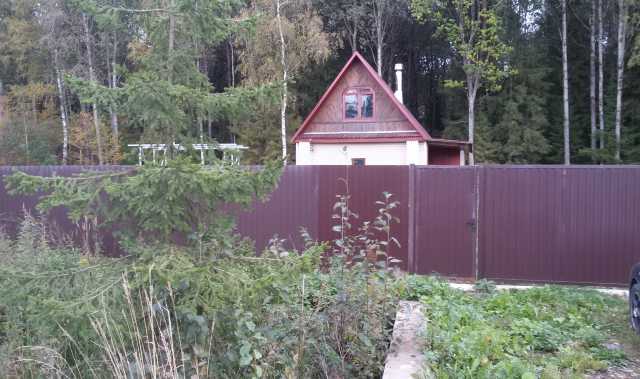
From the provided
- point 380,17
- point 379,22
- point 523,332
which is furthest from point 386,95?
→ point 523,332

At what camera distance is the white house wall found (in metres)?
21.0

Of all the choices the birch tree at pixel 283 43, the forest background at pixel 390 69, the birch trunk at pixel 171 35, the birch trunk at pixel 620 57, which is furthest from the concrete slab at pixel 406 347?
the birch trunk at pixel 620 57

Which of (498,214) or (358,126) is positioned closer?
(498,214)

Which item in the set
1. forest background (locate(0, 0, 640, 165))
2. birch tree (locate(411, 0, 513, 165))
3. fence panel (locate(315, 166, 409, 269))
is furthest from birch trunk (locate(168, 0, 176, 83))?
birch tree (locate(411, 0, 513, 165))

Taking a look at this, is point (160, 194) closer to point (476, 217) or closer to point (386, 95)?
point (476, 217)

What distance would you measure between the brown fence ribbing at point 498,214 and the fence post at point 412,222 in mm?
15

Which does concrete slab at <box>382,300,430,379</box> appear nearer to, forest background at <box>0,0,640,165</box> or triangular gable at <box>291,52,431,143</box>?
triangular gable at <box>291,52,431,143</box>

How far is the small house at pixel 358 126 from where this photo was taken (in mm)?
21469

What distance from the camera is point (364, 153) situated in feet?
71.9

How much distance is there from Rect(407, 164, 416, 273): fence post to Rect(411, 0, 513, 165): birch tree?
68.0 ft

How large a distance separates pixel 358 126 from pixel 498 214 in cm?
1414

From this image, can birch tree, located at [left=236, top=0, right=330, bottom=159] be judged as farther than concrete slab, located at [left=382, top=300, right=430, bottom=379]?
Yes

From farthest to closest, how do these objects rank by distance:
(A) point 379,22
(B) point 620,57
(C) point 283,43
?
(A) point 379,22, (C) point 283,43, (B) point 620,57

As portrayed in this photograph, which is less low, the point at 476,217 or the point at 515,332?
the point at 476,217
